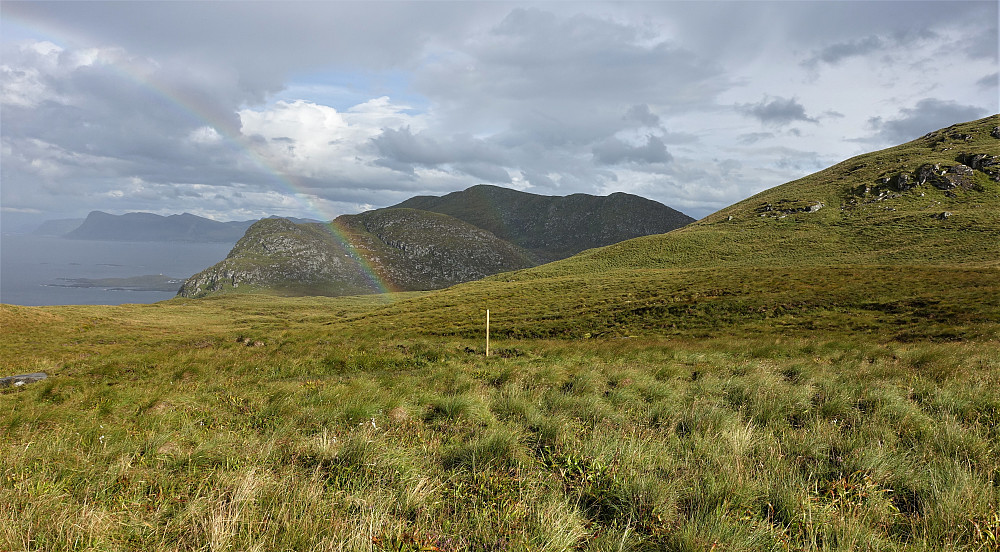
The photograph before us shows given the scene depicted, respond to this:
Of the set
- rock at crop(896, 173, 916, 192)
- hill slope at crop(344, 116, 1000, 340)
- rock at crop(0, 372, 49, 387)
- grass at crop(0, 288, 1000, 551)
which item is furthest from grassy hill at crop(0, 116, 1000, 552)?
rock at crop(896, 173, 916, 192)

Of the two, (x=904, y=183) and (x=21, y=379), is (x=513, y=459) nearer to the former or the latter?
(x=21, y=379)

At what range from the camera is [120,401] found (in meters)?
9.10

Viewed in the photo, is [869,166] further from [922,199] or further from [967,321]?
[967,321]

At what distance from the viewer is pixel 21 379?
1368cm

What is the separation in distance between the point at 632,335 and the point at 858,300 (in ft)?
64.1

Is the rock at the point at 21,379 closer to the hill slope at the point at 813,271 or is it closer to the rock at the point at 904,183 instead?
the hill slope at the point at 813,271

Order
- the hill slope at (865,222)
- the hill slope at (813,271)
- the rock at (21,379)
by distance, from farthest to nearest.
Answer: the hill slope at (865,222)
the hill slope at (813,271)
the rock at (21,379)

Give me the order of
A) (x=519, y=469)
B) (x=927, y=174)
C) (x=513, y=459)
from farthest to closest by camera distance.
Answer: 1. (x=927, y=174)
2. (x=513, y=459)
3. (x=519, y=469)

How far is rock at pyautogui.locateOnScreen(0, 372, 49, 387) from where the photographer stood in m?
13.2

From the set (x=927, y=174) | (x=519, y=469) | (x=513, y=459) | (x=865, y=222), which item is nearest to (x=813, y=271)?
(x=513, y=459)

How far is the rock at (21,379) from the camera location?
13.2 metres

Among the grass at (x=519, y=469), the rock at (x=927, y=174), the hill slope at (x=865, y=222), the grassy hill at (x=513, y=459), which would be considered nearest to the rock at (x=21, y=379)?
the grassy hill at (x=513, y=459)

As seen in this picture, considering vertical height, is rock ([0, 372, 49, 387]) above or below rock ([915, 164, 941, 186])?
below

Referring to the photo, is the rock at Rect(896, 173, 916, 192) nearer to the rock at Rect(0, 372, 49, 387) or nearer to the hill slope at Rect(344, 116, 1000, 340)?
the hill slope at Rect(344, 116, 1000, 340)
